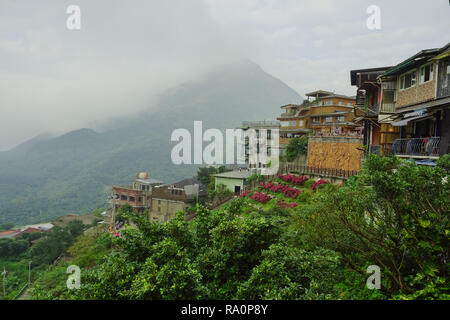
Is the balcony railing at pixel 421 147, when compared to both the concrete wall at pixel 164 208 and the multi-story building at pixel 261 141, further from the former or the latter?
the concrete wall at pixel 164 208

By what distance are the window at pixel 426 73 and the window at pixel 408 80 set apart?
72cm

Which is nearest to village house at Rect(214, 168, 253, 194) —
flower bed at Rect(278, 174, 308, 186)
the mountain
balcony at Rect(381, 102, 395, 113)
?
flower bed at Rect(278, 174, 308, 186)

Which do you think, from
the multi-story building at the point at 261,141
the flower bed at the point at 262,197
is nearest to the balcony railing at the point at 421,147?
the flower bed at the point at 262,197

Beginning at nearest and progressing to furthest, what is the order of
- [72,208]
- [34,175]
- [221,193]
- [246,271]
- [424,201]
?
[424,201] < [246,271] < [221,193] < [72,208] < [34,175]

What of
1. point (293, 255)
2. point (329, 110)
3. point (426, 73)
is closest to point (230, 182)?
point (329, 110)

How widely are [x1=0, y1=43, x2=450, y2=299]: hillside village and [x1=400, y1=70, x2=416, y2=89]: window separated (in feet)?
0.16

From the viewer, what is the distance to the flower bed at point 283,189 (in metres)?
22.1

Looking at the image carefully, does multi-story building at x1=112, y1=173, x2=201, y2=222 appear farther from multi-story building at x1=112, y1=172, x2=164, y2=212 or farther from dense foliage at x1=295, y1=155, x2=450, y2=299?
dense foliage at x1=295, y1=155, x2=450, y2=299

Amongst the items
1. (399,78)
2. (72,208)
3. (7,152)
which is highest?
(399,78)

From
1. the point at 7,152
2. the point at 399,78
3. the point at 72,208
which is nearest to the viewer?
the point at 399,78

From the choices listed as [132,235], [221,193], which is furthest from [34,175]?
[132,235]

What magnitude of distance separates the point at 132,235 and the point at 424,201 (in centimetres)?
701

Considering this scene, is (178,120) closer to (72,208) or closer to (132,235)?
(72,208)
